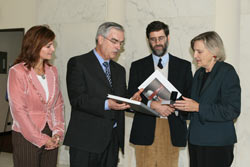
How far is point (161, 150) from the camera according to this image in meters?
2.95

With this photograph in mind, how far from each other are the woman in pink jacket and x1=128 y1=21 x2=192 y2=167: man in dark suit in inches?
35.5

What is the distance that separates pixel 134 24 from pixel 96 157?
8.14 ft

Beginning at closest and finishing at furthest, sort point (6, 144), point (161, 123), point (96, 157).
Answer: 1. point (96, 157)
2. point (161, 123)
3. point (6, 144)

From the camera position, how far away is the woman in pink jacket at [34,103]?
2295mm

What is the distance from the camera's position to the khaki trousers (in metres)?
2.93

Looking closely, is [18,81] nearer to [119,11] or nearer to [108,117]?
[108,117]

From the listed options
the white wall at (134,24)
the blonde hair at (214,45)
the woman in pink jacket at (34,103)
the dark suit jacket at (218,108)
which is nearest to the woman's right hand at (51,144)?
the woman in pink jacket at (34,103)

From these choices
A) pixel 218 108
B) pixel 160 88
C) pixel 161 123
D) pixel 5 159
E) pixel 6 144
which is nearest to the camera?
pixel 218 108

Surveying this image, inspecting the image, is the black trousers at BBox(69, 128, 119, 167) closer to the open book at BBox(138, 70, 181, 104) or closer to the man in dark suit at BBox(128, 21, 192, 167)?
the man in dark suit at BBox(128, 21, 192, 167)

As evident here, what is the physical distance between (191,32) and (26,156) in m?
2.85

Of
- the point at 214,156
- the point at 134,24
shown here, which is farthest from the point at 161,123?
the point at 134,24

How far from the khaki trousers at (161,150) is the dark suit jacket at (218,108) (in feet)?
1.66

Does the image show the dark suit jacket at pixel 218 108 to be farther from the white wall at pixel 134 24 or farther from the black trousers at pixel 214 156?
the white wall at pixel 134 24

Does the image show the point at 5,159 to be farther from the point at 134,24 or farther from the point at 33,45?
the point at 33,45
